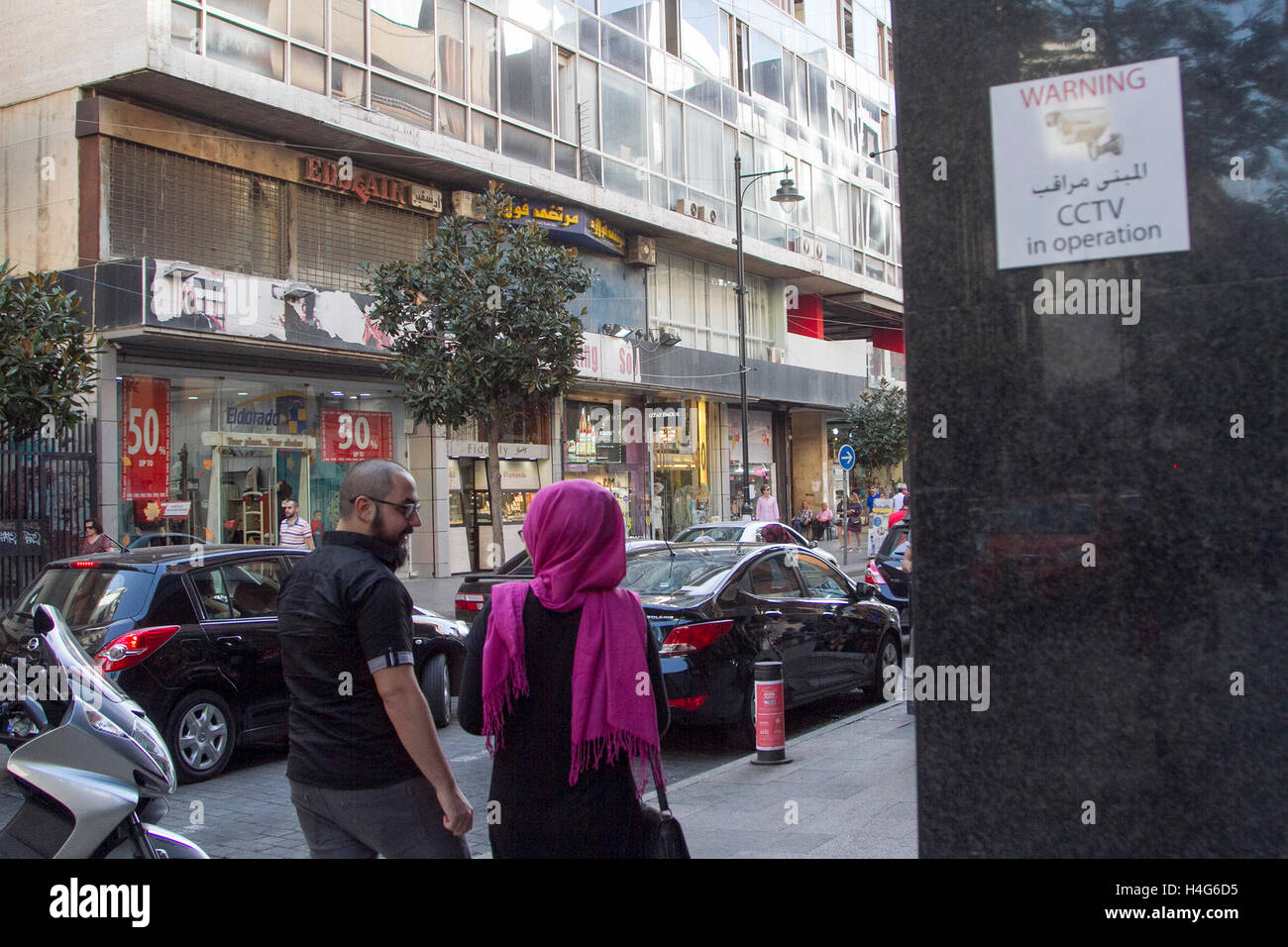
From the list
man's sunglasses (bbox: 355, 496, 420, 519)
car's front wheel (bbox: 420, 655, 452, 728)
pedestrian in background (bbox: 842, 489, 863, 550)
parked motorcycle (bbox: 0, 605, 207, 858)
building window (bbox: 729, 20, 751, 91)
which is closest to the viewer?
parked motorcycle (bbox: 0, 605, 207, 858)

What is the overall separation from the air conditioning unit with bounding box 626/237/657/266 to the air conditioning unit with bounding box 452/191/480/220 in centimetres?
596

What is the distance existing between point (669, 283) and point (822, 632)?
21861 millimetres

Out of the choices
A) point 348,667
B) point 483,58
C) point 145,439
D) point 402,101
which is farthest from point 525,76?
point 348,667

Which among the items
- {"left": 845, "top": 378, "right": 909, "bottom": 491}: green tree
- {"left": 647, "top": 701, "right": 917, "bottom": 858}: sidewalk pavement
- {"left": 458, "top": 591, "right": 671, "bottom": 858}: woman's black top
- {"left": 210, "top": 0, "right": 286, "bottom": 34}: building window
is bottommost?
{"left": 647, "top": 701, "right": 917, "bottom": 858}: sidewalk pavement

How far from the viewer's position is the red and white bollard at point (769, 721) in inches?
307

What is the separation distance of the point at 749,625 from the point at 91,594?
4718 millimetres

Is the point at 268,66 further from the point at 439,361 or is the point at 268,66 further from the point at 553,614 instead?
the point at 553,614

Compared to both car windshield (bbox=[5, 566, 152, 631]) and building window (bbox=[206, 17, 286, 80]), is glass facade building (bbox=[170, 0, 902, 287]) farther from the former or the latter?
car windshield (bbox=[5, 566, 152, 631])

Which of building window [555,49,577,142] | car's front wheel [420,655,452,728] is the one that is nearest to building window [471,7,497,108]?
building window [555,49,577,142]

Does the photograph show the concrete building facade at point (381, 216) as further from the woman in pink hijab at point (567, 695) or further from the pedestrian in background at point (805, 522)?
the woman in pink hijab at point (567, 695)

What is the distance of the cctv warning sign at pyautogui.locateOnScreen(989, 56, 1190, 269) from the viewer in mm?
3016

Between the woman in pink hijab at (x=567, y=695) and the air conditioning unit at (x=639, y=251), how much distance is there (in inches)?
1033

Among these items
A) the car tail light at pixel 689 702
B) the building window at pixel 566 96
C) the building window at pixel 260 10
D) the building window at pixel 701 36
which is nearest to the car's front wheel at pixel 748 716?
the car tail light at pixel 689 702

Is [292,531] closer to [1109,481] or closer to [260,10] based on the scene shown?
[260,10]
